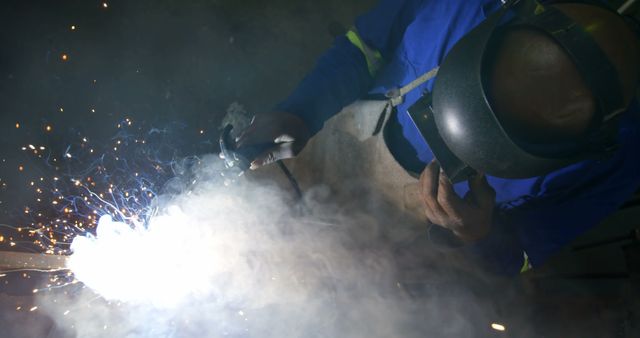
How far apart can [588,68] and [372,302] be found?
2.34m

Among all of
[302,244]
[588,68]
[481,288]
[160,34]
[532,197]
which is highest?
[160,34]

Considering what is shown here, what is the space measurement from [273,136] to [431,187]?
101 cm

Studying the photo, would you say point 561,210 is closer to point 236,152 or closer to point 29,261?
point 236,152

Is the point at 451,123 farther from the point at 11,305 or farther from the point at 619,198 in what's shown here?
the point at 11,305

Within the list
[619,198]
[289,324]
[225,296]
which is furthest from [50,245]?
[619,198]

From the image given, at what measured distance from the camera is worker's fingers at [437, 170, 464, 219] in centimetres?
182

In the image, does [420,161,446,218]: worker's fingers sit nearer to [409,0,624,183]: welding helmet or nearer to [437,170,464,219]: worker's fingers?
→ [437,170,464,219]: worker's fingers

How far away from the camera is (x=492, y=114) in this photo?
1.33m

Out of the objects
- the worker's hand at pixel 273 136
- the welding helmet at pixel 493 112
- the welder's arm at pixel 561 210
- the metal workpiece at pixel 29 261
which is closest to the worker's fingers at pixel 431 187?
the welding helmet at pixel 493 112

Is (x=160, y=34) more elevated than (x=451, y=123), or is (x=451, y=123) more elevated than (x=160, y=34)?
(x=160, y=34)

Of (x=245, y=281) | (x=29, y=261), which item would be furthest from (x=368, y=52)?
(x=29, y=261)

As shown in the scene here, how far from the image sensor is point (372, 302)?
9.53ft

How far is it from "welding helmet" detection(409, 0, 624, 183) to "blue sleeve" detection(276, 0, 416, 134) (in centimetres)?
96

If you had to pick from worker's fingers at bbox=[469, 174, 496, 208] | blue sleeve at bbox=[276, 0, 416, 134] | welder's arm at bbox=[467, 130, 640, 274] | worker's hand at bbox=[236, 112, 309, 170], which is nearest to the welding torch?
worker's hand at bbox=[236, 112, 309, 170]
